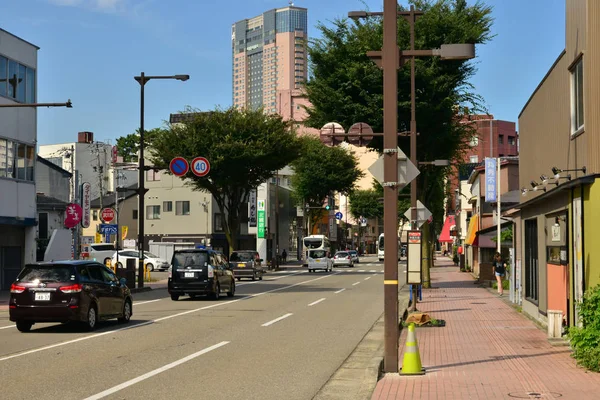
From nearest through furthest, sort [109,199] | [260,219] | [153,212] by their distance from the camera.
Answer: [260,219] < [153,212] < [109,199]

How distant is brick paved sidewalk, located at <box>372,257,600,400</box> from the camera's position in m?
10.1

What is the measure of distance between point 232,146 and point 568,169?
41971mm

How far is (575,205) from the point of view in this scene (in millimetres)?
14273

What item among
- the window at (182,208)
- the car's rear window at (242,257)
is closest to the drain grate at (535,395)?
the car's rear window at (242,257)

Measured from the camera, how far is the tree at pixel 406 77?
36.9 m

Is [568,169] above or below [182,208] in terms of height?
below

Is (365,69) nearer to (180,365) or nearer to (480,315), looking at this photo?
(480,315)

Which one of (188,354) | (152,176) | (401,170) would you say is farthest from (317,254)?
(401,170)

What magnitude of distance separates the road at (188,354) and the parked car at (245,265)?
23108mm

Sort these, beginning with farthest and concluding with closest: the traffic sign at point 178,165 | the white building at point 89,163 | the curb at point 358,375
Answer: the white building at point 89,163
the traffic sign at point 178,165
the curb at point 358,375

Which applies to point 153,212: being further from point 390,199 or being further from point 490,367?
point 390,199

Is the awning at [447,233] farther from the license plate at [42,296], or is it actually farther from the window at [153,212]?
the license plate at [42,296]

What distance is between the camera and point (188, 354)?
14.1m

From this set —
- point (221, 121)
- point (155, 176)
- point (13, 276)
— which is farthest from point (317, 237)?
point (13, 276)
